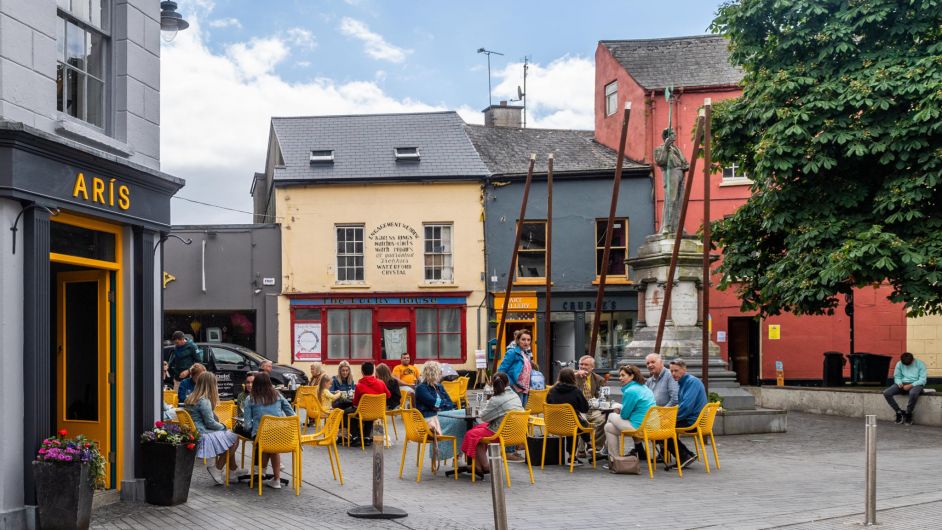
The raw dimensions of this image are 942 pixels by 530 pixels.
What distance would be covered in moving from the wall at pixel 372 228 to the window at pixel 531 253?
4.06 feet

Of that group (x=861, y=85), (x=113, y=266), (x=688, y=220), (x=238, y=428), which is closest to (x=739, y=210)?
(x=861, y=85)

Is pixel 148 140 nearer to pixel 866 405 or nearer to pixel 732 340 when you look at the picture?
pixel 866 405

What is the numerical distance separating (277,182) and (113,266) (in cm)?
2123

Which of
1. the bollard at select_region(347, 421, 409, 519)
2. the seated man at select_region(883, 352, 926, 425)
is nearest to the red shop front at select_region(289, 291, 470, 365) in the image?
the seated man at select_region(883, 352, 926, 425)

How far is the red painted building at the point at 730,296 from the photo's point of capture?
30.1 meters

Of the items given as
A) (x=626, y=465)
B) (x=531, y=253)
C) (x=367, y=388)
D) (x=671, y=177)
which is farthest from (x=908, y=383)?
(x=531, y=253)

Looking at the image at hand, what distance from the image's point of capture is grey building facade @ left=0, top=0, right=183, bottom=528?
337 inches

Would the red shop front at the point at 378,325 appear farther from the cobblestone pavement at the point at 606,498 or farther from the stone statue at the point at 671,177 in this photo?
the cobblestone pavement at the point at 606,498

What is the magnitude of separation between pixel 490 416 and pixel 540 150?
72.1ft

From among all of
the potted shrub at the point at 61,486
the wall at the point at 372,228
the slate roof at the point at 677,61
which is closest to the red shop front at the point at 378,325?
the wall at the point at 372,228

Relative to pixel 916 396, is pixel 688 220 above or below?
above

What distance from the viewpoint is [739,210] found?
21.4 metres

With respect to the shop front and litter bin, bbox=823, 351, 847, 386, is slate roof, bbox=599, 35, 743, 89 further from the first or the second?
the shop front

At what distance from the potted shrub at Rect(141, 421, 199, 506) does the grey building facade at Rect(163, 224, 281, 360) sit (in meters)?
21.1
